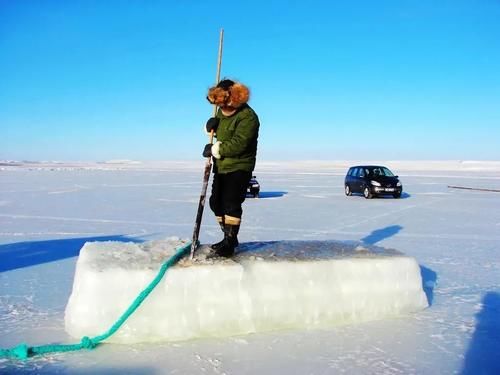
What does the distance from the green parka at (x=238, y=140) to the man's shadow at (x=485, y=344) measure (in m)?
2.20

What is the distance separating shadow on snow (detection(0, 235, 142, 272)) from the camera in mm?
6348

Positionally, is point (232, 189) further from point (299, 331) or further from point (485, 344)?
point (485, 344)

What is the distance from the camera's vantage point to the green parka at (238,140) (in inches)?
154

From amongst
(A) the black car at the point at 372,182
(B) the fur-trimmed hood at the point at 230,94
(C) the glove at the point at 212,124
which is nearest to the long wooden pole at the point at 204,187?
(C) the glove at the point at 212,124

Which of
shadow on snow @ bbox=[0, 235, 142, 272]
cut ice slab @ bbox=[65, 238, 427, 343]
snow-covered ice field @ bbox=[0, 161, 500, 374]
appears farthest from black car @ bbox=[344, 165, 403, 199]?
cut ice slab @ bbox=[65, 238, 427, 343]

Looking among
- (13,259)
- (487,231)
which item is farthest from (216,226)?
(487,231)

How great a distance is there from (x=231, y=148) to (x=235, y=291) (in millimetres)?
1144

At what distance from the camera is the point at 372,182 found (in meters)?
18.9

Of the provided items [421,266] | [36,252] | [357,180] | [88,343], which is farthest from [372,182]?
[88,343]

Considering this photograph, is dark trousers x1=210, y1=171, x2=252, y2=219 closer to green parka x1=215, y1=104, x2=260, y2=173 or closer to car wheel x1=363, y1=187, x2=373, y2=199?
green parka x1=215, y1=104, x2=260, y2=173

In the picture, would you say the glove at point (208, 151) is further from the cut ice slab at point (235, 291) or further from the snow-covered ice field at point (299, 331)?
the snow-covered ice field at point (299, 331)

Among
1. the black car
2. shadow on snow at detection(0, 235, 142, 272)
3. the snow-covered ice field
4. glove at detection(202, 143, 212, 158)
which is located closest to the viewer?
the snow-covered ice field

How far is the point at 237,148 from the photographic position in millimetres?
3916

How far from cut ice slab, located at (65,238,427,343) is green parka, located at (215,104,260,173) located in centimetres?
79
